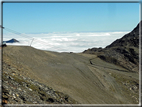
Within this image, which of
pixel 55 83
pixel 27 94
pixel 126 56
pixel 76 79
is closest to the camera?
pixel 27 94

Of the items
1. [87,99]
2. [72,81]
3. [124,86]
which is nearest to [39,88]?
[87,99]

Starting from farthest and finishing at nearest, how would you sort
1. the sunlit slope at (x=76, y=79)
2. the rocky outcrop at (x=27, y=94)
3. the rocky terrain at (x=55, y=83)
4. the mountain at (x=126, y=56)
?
1. the mountain at (x=126, y=56)
2. the sunlit slope at (x=76, y=79)
3. the rocky terrain at (x=55, y=83)
4. the rocky outcrop at (x=27, y=94)

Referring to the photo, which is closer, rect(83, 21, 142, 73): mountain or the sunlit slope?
the sunlit slope

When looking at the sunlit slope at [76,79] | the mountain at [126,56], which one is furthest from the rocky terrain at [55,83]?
the mountain at [126,56]

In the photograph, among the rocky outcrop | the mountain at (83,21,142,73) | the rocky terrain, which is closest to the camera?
the rocky outcrop

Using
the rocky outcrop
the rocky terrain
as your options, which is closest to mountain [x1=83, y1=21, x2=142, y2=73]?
the rocky terrain

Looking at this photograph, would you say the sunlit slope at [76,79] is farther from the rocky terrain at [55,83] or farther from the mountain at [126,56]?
the mountain at [126,56]

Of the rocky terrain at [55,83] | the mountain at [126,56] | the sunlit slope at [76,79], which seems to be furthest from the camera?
the mountain at [126,56]

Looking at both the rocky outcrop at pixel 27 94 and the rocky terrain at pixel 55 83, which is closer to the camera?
the rocky outcrop at pixel 27 94

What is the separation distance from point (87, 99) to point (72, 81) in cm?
423

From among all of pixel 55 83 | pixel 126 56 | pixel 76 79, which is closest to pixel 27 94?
pixel 55 83

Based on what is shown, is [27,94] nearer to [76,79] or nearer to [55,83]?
[55,83]

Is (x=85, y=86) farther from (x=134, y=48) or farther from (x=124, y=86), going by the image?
(x=134, y=48)

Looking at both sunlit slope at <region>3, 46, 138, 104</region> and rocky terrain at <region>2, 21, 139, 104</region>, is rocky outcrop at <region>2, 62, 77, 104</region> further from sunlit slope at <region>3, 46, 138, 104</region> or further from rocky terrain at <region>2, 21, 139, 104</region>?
sunlit slope at <region>3, 46, 138, 104</region>
